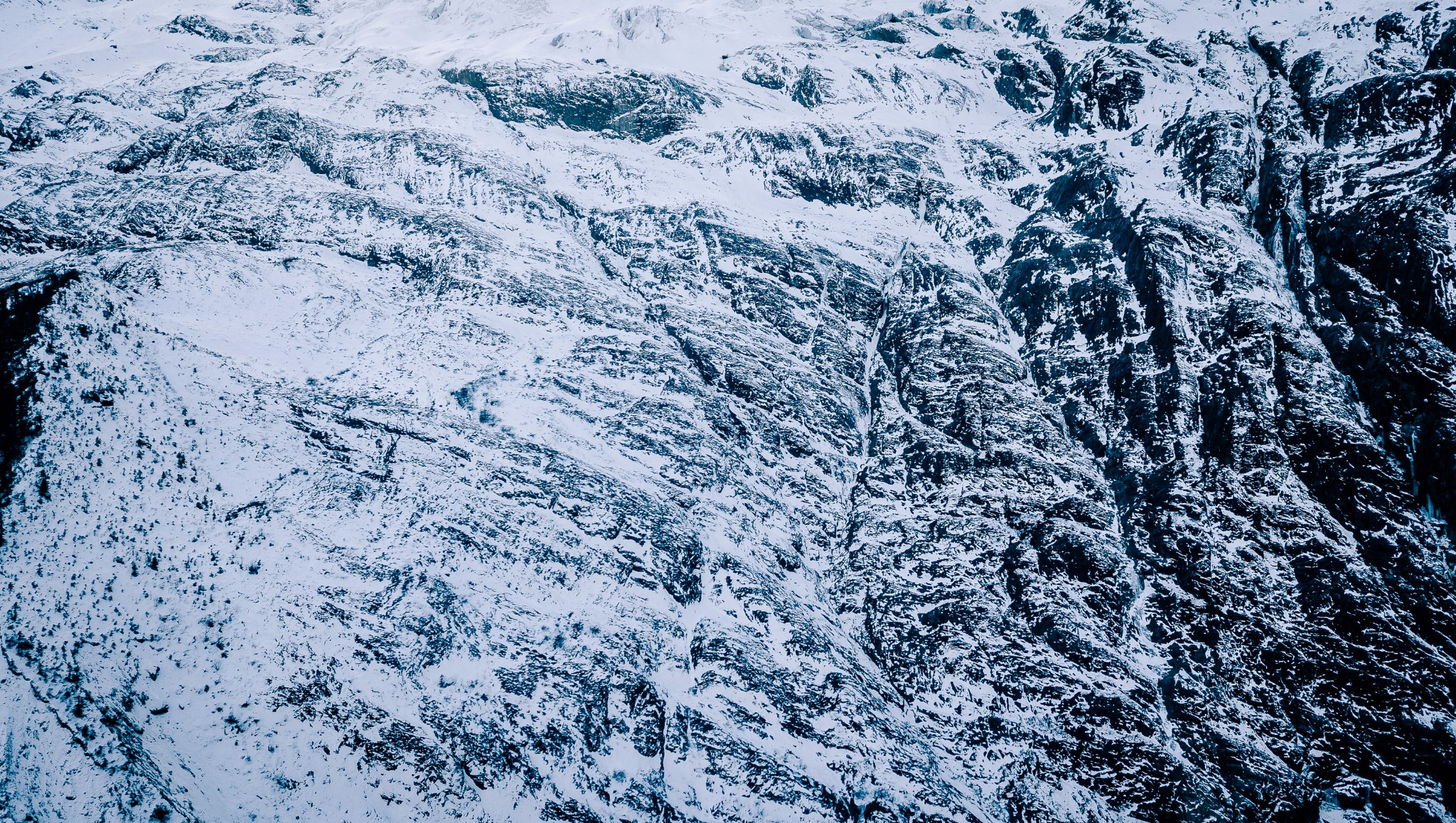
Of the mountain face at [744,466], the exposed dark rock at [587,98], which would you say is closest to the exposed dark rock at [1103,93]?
A: the mountain face at [744,466]

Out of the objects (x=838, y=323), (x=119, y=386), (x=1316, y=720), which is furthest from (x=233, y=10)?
(x=1316, y=720)

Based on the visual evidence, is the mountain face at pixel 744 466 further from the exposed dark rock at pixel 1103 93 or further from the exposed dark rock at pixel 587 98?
the exposed dark rock at pixel 587 98

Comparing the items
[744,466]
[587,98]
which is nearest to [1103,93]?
[587,98]

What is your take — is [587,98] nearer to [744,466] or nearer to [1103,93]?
[744,466]

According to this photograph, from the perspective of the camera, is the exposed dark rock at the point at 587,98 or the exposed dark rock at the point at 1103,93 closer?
the exposed dark rock at the point at 1103,93

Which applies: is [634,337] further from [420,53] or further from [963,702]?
[420,53]

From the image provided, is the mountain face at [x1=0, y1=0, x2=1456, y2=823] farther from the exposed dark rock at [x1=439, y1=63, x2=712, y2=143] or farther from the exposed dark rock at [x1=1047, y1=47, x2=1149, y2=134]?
the exposed dark rock at [x1=439, y1=63, x2=712, y2=143]

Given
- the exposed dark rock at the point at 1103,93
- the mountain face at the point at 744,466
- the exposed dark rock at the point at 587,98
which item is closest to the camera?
the mountain face at the point at 744,466

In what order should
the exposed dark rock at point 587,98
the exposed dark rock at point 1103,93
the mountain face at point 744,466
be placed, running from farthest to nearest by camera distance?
1. the exposed dark rock at point 587,98
2. the exposed dark rock at point 1103,93
3. the mountain face at point 744,466

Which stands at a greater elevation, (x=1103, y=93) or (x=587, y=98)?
(x=1103, y=93)
